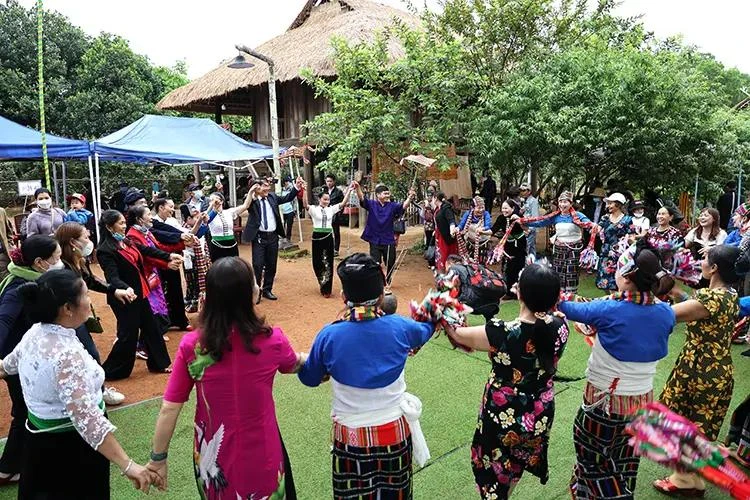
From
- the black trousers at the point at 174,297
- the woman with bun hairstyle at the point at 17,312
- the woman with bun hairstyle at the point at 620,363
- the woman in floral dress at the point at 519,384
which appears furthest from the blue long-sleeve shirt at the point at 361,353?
the black trousers at the point at 174,297

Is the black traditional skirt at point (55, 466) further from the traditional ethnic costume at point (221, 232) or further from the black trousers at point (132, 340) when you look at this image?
the traditional ethnic costume at point (221, 232)

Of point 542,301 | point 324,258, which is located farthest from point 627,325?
point 324,258

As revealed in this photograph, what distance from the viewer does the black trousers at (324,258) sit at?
8.17m

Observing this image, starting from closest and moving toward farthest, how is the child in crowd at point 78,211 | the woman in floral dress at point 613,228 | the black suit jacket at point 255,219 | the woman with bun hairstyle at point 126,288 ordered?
the woman with bun hairstyle at point 126,288 → the woman in floral dress at point 613,228 → the black suit jacket at point 255,219 → the child in crowd at point 78,211

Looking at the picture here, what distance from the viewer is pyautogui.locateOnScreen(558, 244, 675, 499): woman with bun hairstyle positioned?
2.56 meters

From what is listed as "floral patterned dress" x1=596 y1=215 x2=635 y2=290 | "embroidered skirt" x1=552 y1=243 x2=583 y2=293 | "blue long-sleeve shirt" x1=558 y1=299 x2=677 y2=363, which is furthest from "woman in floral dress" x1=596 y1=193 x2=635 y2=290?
"blue long-sleeve shirt" x1=558 y1=299 x2=677 y2=363

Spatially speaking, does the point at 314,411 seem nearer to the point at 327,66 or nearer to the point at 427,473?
the point at 427,473

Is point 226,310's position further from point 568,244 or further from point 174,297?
point 568,244

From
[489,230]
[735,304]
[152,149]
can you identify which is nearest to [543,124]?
[489,230]

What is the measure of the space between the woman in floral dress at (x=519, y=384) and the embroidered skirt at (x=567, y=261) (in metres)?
5.04

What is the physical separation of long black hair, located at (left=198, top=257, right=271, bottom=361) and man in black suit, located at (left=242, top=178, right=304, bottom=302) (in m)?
5.74

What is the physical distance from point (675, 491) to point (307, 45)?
14243 mm

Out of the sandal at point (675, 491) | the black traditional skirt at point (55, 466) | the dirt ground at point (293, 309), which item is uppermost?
the black traditional skirt at point (55, 466)

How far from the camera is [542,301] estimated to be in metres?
2.35
